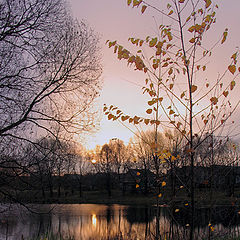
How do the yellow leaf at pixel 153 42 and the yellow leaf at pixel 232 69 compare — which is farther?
the yellow leaf at pixel 153 42

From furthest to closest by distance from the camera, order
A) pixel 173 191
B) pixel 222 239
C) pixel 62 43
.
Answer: pixel 222 239 → pixel 62 43 → pixel 173 191

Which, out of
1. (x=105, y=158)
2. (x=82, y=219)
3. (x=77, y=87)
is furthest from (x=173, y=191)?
(x=105, y=158)

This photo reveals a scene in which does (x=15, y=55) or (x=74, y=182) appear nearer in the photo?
(x=15, y=55)

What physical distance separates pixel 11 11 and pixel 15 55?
1267mm

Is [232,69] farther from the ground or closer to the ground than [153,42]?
closer to the ground

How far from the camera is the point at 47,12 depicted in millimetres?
8727

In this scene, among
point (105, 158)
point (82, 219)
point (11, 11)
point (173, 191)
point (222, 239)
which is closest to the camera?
point (173, 191)

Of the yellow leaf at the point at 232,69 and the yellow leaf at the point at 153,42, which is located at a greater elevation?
the yellow leaf at the point at 153,42

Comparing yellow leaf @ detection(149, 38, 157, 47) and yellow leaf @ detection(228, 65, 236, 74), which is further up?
yellow leaf @ detection(149, 38, 157, 47)

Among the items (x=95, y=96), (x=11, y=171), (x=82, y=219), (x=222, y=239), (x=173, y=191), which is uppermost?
(x=95, y=96)

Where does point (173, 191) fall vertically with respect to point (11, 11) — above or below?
below

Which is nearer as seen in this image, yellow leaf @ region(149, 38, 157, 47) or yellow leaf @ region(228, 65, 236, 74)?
yellow leaf @ region(228, 65, 236, 74)

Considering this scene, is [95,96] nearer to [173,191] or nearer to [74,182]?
[173,191]

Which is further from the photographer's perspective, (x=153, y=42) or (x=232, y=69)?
(x=153, y=42)
